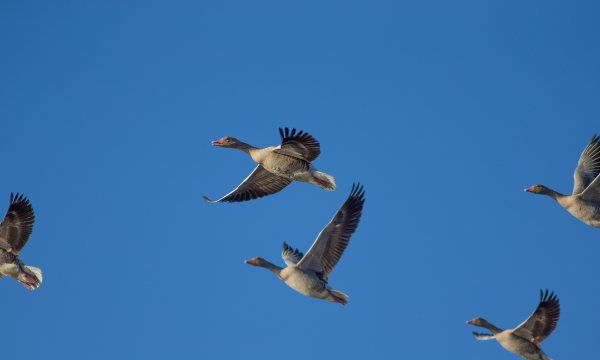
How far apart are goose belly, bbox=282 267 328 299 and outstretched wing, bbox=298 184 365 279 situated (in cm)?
19

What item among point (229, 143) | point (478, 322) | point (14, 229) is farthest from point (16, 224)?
point (478, 322)

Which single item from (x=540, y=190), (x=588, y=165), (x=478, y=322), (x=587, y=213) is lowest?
(x=478, y=322)

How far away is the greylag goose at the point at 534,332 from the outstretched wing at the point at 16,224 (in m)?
9.18

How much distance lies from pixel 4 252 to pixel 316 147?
6.62 metres

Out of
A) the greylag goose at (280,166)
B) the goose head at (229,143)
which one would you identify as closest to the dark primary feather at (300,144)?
the greylag goose at (280,166)

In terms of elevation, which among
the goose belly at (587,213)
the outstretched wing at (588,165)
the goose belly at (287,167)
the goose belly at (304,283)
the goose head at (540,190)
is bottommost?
the goose belly at (304,283)

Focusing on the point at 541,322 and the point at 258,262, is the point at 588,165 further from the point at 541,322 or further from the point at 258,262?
the point at 258,262

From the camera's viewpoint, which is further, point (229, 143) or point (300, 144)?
point (229, 143)

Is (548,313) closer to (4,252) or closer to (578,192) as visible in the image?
(578,192)

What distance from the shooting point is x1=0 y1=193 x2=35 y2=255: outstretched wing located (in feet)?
66.0

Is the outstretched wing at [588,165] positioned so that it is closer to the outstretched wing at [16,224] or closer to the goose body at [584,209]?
the goose body at [584,209]

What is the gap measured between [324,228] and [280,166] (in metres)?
1.70

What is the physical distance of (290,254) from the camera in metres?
21.0

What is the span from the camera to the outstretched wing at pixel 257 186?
21.4 metres
